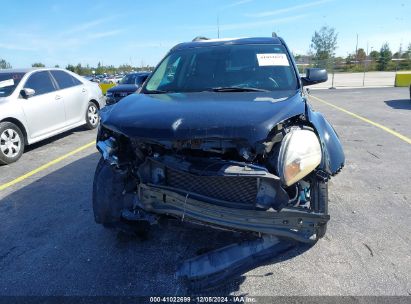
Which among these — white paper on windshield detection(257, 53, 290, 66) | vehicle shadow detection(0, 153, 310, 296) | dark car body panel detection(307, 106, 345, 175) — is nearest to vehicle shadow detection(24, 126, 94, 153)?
vehicle shadow detection(0, 153, 310, 296)

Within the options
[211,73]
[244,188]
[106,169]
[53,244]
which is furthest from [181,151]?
[53,244]

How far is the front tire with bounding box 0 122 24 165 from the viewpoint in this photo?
6.06 metres

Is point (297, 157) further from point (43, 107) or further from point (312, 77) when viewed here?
point (43, 107)

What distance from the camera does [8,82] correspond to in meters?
6.66

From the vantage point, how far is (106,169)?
3.21 m

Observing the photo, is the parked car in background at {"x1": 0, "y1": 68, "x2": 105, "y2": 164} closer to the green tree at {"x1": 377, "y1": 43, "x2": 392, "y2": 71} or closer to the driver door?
the driver door

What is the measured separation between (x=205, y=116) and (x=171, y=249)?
141 centimetres

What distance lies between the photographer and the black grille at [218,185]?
7.97 ft

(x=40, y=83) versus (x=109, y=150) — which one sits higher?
(x=40, y=83)

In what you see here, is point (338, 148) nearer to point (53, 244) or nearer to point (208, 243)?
point (208, 243)

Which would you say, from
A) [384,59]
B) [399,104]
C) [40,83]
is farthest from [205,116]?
[384,59]

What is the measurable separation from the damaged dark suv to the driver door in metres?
A: 4.27

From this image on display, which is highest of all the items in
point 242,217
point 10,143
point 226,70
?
point 226,70

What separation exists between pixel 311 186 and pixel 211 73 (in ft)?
6.23
